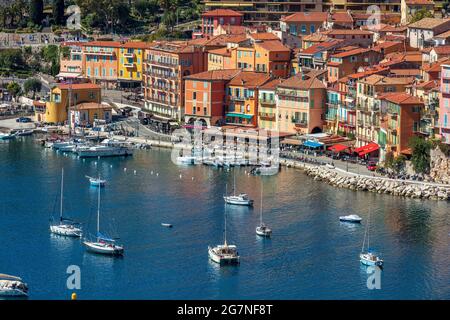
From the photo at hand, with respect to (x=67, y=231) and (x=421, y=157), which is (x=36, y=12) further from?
(x=67, y=231)

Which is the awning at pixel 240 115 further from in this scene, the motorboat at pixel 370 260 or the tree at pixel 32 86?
the motorboat at pixel 370 260

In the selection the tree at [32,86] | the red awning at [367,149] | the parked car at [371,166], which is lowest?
the parked car at [371,166]

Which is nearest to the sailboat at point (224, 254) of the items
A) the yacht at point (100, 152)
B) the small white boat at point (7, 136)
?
the yacht at point (100, 152)

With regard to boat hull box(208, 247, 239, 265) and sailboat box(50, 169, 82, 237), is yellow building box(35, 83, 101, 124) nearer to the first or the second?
sailboat box(50, 169, 82, 237)

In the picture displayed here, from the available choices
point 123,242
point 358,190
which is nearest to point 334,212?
point 358,190

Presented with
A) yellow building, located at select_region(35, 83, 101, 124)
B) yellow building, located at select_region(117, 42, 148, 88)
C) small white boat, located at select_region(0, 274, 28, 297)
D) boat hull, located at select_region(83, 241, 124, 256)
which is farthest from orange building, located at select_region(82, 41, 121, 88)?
small white boat, located at select_region(0, 274, 28, 297)
